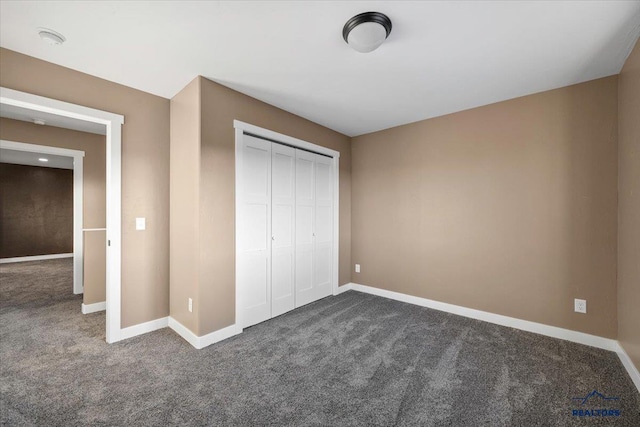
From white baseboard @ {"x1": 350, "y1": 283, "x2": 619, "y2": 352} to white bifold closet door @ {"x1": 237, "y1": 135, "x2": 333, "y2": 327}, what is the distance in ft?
3.79

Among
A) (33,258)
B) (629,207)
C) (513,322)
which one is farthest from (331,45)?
(33,258)

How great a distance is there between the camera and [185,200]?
2703 mm

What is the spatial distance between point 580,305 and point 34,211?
35.7ft

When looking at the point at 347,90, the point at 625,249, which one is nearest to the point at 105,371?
the point at 347,90

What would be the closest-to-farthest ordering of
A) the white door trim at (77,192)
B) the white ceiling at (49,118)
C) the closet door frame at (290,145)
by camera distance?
1. the closet door frame at (290,145)
2. the white ceiling at (49,118)
3. the white door trim at (77,192)

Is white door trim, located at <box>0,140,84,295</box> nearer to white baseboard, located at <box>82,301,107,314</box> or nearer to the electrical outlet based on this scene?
white baseboard, located at <box>82,301,107,314</box>

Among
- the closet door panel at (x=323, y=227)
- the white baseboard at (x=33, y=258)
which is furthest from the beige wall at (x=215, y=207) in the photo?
the white baseboard at (x=33, y=258)

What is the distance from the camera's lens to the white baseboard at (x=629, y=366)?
1.93m

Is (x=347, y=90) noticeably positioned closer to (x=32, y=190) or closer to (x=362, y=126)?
(x=362, y=126)

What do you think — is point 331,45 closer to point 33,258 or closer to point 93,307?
point 93,307

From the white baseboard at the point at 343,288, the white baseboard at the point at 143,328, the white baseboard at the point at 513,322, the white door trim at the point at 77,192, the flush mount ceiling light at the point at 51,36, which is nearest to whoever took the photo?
the flush mount ceiling light at the point at 51,36

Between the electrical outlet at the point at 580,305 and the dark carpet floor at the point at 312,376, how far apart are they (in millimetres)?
346

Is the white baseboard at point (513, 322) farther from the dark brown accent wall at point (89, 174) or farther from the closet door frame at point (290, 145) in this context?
the dark brown accent wall at point (89, 174)

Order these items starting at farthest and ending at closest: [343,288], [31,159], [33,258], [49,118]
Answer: [33,258]
[31,159]
[343,288]
[49,118]
